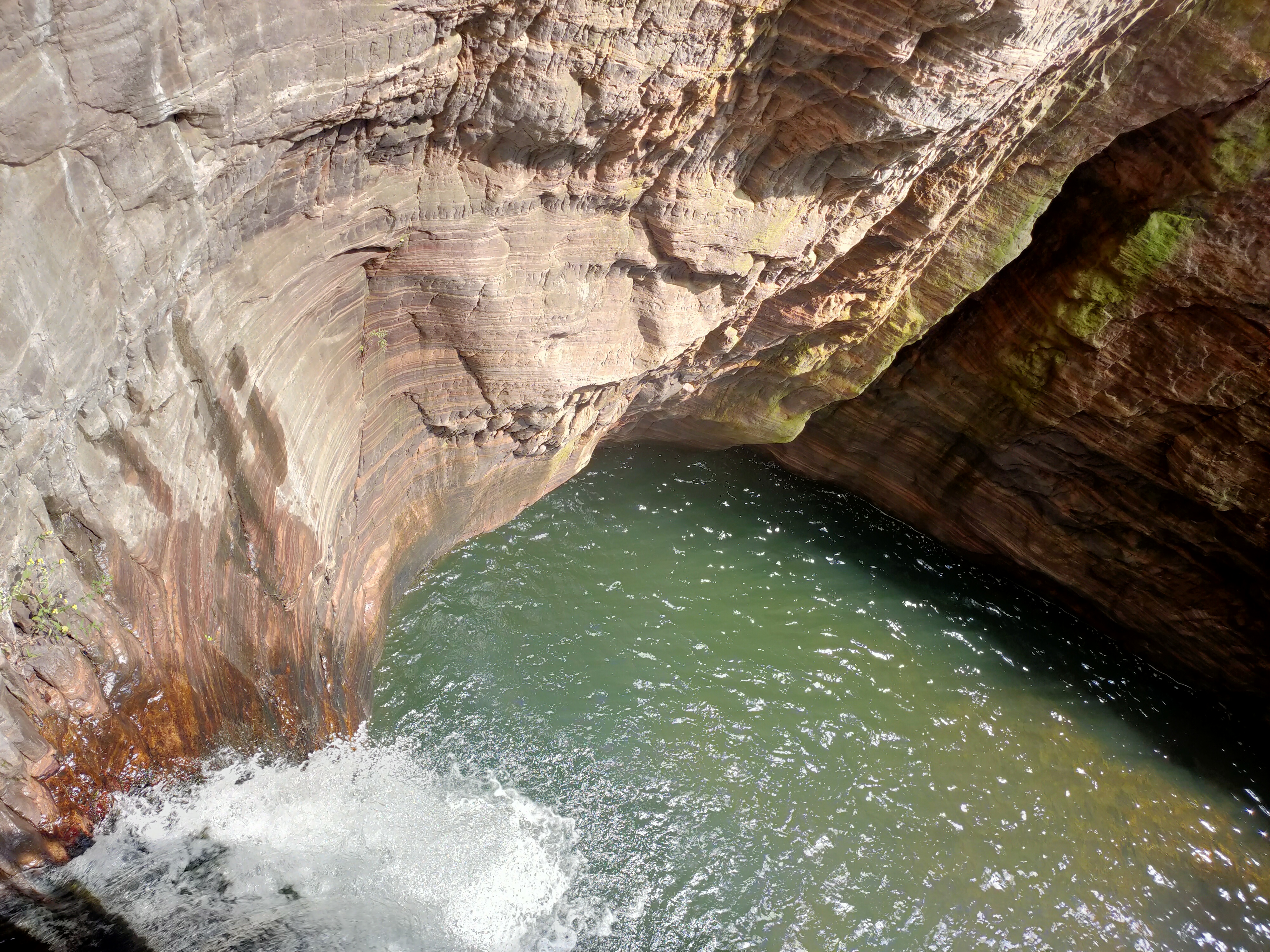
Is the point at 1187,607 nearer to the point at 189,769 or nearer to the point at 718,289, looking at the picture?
the point at 718,289

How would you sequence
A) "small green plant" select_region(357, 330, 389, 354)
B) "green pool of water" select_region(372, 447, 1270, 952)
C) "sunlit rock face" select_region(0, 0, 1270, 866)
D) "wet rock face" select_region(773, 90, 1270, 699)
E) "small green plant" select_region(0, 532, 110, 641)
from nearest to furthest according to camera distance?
"sunlit rock face" select_region(0, 0, 1270, 866) < "small green plant" select_region(0, 532, 110, 641) < "small green plant" select_region(357, 330, 389, 354) < "green pool of water" select_region(372, 447, 1270, 952) < "wet rock face" select_region(773, 90, 1270, 699)

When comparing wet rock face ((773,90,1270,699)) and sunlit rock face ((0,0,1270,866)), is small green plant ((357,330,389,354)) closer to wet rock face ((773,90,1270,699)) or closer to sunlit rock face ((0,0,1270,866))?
sunlit rock face ((0,0,1270,866))

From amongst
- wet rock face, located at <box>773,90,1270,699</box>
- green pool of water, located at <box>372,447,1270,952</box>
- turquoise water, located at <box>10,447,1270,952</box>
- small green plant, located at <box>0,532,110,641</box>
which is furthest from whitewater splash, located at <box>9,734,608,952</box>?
wet rock face, located at <box>773,90,1270,699</box>

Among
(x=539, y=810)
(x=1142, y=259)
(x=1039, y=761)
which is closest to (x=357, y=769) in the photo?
(x=539, y=810)

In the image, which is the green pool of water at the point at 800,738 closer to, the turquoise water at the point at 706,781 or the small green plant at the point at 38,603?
the turquoise water at the point at 706,781

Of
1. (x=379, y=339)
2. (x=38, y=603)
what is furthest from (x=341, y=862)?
(x=379, y=339)

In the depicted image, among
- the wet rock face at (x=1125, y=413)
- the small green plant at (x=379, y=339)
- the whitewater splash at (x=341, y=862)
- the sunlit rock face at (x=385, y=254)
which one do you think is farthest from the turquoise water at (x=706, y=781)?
the small green plant at (x=379, y=339)
